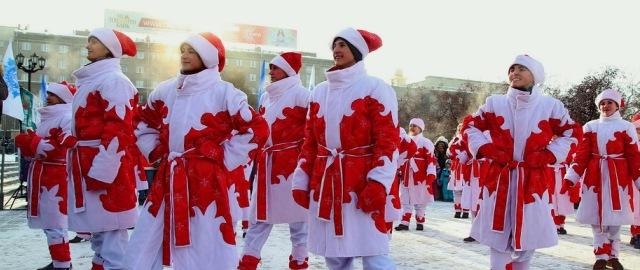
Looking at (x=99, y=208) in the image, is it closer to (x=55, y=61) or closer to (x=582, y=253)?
(x=582, y=253)

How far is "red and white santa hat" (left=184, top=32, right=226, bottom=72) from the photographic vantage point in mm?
4434

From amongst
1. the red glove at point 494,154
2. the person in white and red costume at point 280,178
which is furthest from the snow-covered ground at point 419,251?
the red glove at point 494,154

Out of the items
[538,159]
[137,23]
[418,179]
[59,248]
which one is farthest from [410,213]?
[137,23]

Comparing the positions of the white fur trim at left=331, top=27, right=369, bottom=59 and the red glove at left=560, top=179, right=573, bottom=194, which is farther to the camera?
the red glove at left=560, top=179, right=573, bottom=194

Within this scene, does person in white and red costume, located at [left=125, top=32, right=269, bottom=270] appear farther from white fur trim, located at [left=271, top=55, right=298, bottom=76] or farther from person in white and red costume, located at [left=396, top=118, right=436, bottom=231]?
person in white and red costume, located at [left=396, top=118, right=436, bottom=231]

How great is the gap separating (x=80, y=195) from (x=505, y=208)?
154 inches

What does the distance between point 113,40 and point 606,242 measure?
21.2 ft

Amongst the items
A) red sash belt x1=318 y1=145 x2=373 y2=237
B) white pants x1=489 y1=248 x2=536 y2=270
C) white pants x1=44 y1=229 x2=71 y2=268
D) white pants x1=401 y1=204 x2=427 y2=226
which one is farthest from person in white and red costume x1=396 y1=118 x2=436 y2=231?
red sash belt x1=318 y1=145 x2=373 y2=237

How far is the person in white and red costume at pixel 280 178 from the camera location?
6.22 m

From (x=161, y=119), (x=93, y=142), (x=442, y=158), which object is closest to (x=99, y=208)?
(x=93, y=142)

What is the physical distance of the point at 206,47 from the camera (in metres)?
4.45

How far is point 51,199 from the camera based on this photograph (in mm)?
6602

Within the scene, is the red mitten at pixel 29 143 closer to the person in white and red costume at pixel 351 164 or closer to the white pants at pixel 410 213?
the person in white and red costume at pixel 351 164

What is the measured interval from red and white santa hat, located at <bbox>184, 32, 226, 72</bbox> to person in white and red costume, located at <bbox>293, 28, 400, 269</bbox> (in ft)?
2.98
